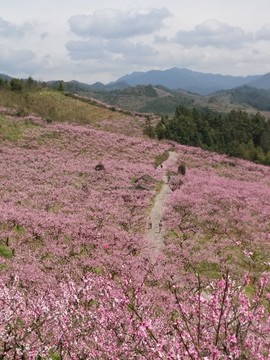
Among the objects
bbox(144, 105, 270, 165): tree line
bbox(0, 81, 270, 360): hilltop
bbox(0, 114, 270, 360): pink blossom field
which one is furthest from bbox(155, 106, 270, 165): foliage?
bbox(0, 114, 270, 360): pink blossom field

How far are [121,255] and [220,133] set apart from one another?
227 feet

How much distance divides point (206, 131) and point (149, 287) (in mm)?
64876

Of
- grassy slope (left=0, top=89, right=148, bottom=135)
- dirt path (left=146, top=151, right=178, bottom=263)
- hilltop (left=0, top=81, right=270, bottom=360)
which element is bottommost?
dirt path (left=146, top=151, right=178, bottom=263)

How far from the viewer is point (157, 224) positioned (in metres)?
29.8

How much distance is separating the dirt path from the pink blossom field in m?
0.45

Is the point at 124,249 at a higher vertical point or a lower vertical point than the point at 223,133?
lower

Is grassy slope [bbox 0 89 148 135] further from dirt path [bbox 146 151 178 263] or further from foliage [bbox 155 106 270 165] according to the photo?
dirt path [bbox 146 151 178 263]

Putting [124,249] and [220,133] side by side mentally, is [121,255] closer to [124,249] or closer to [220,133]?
[124,249]

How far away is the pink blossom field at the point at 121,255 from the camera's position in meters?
7.23

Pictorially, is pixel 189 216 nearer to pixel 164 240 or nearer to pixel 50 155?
pixel 164 240

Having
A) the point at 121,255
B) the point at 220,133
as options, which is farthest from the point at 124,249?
the point at 220,133

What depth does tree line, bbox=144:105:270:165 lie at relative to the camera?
2936 inches

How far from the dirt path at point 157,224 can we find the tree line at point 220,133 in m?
31.9

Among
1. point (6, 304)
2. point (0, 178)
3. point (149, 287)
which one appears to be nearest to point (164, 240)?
point (149, 287)
